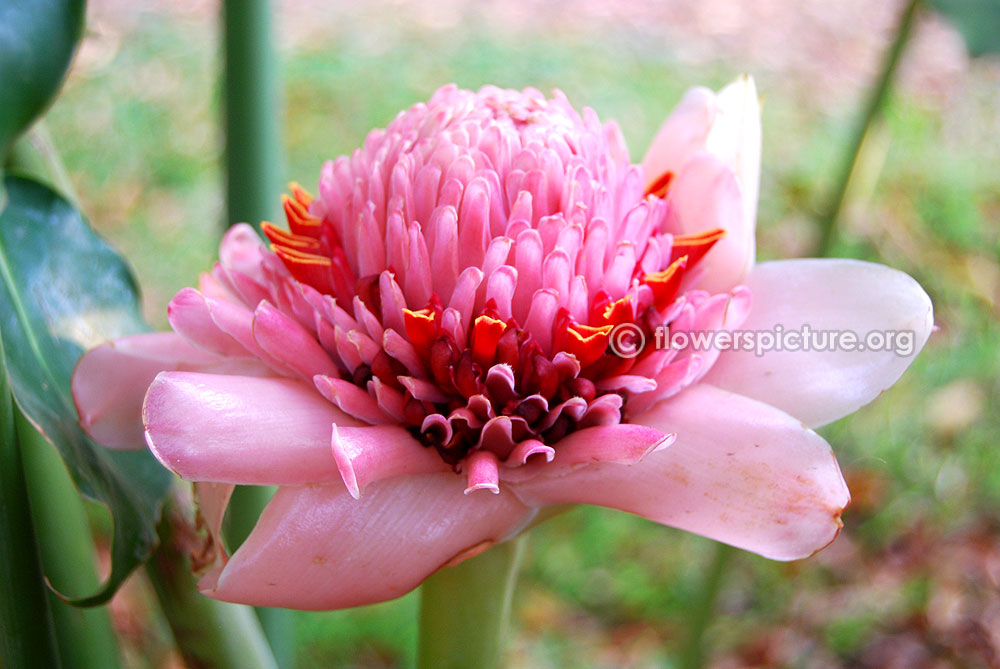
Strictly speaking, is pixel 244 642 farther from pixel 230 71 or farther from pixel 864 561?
pixel 864 561

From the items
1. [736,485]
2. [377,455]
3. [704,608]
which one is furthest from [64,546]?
[704,608]

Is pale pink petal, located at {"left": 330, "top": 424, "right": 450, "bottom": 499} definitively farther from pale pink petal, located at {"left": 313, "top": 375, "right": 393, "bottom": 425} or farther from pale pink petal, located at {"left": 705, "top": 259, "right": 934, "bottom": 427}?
pale pink petal, located at {"left": 705, "top": 259, "right": 934, "bottom": 427}

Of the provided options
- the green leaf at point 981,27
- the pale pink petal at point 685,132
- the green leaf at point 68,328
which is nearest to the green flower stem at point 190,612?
the green leaf at point 68,328

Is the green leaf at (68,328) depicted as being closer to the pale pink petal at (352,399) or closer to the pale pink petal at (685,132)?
the pale pink petal at (352,399)

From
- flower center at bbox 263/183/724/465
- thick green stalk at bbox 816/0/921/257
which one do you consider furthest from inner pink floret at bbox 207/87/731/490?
thick green stalk at bbox 816/0/921/257

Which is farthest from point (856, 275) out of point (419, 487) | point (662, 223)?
point (419, 487)
